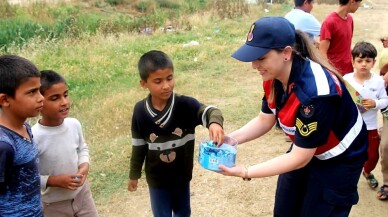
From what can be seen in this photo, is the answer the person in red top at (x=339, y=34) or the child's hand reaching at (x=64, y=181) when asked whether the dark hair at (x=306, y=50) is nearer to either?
the child's hand reaching at (x=64, y=181)

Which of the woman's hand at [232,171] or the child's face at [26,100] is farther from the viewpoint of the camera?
the woman's hand at [232,171]

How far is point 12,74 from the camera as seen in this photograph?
6.81ft

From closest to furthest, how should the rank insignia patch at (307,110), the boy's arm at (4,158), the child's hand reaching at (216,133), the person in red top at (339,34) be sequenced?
the boy's arm at (4,158) → the rank insignia patch at (307,110) → the child's hand reaching at (216,133) → the person in red top at (339,34)

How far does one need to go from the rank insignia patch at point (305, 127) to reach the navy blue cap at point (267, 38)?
0.39m

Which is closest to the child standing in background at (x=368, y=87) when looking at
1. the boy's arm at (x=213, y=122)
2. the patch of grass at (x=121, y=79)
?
the boy's arm at (x=213, y=122)

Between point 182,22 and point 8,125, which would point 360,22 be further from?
point 8,125

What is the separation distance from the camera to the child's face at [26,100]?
210cm

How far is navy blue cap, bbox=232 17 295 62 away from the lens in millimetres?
2033

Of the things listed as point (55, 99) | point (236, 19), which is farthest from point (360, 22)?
point (55, 99)

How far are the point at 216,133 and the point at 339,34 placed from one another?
7.98ft

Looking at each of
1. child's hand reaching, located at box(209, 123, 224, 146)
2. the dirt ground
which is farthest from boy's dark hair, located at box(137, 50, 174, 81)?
the dirt ground

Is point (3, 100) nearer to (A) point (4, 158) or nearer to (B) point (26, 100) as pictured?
(B) point (26, 100)

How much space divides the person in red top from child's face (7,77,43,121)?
2928 millimetres

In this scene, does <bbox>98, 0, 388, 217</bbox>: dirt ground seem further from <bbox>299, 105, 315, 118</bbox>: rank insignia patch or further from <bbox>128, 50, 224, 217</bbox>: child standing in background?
<bbox>299, 105, 315, 118</bbox>: rank insignia patch
